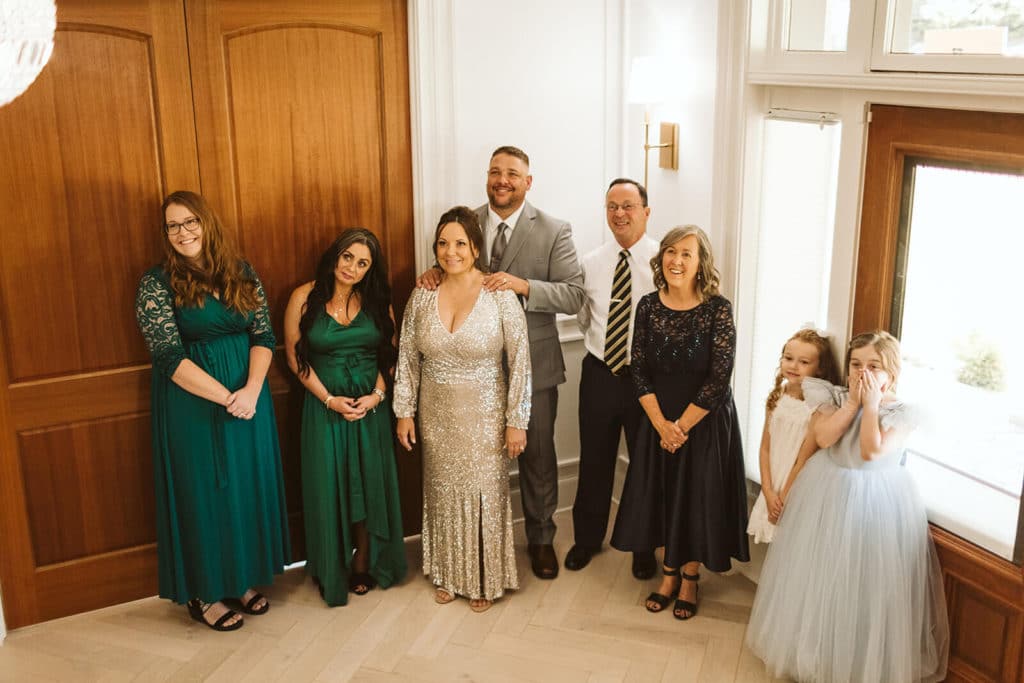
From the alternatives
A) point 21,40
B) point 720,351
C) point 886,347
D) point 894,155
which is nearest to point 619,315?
point 720,351

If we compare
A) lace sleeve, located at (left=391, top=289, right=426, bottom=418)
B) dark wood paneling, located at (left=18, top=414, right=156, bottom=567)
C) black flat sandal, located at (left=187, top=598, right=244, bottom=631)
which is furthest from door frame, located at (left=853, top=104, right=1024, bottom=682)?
dark wood paneling, located at (left=18, top=414, right=156, bottom=567)

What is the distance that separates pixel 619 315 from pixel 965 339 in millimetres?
1228

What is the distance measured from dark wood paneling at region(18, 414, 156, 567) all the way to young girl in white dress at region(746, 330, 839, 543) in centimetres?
229

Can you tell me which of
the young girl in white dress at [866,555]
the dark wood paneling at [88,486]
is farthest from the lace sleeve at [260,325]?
the young girl in white dress at [866,555]

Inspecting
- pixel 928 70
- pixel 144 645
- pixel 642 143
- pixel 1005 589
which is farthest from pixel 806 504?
pixel 144 645

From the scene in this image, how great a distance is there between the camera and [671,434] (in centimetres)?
353

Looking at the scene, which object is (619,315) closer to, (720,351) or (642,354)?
(642,354)

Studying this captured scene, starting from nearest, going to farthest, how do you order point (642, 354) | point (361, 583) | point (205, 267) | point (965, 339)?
point (965, 339) → point (205, 267) → point (642, 354) → point (361, 583)

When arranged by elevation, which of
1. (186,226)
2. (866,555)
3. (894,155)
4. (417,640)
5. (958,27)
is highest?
(958,27)

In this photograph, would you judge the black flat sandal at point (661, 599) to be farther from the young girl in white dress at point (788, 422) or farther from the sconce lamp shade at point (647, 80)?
the sconce lamp shade at point (647, 80)

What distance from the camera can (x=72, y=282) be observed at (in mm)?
3477

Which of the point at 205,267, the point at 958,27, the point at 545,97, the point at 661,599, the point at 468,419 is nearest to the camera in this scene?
the point at 958,27

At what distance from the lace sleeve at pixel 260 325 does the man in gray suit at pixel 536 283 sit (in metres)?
0.57

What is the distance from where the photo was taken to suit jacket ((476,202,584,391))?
3.79m
